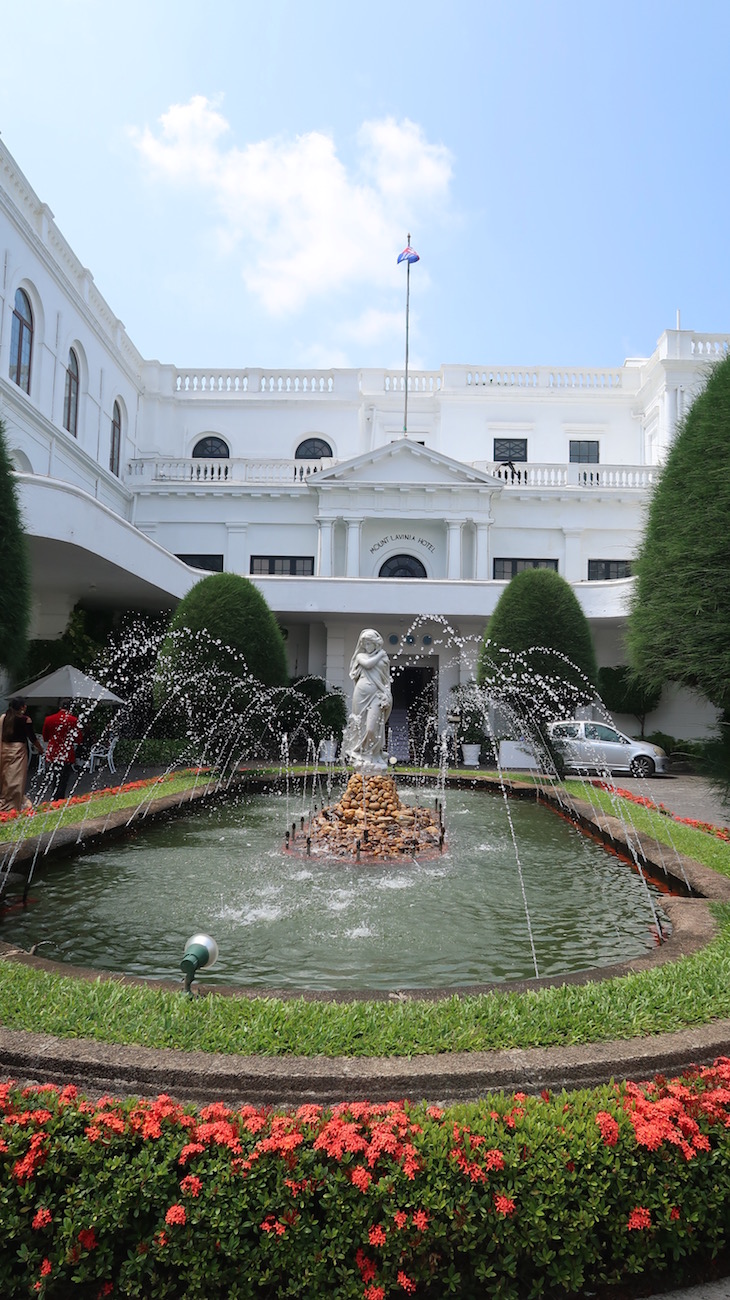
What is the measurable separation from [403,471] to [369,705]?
58.8 ft

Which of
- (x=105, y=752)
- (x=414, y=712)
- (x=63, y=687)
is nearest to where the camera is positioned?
(x=63, y=687)

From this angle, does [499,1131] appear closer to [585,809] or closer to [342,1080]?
[342,1080]

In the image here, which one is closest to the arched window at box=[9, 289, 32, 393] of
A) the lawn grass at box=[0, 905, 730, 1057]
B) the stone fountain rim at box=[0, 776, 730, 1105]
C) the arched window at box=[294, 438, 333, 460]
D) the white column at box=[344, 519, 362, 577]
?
the white column at box=[344, 519, 362, 577]

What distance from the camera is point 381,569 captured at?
28734mm

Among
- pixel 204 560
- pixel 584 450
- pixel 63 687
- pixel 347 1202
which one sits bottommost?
pixel 347 1202

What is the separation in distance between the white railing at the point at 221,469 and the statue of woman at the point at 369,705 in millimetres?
18981

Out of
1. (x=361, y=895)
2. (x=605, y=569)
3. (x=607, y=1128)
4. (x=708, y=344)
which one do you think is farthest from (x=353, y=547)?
(x=607, y=1128)

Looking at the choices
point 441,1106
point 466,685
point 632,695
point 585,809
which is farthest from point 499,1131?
point 632,695

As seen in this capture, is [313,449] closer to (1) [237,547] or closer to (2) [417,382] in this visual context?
(2) [417,382]

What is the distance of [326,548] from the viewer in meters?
27.8

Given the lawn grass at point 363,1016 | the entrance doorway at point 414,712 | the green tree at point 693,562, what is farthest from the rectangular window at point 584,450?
the lawn grass at point 363,1016

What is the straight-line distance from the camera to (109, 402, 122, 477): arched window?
2911cm

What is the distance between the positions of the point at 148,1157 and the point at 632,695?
77.3ft

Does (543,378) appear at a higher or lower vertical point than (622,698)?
higher
